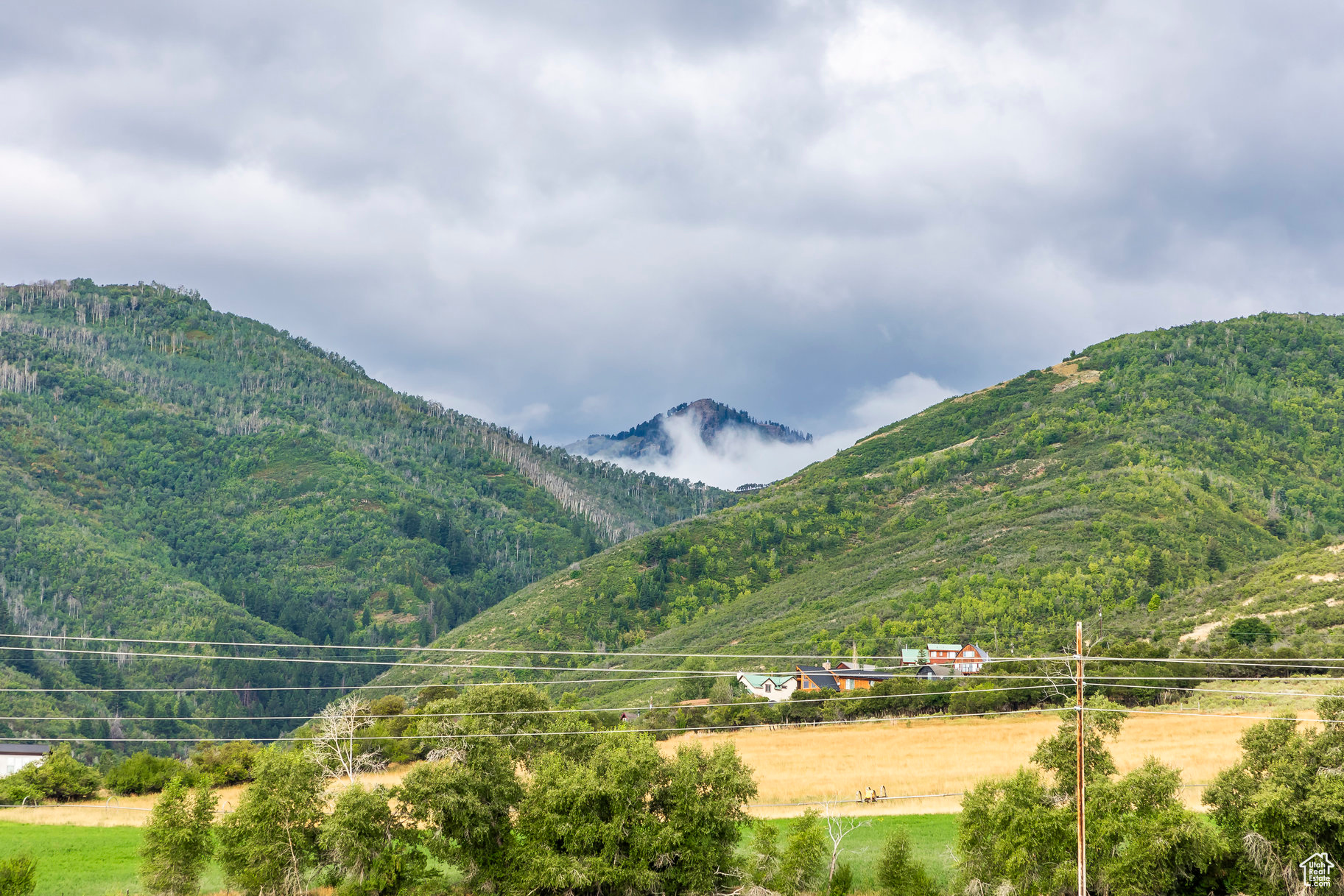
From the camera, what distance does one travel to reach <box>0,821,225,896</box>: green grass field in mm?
44219

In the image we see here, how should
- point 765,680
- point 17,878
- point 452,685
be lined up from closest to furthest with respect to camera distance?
point 17,878
point 452,685
point 765,680

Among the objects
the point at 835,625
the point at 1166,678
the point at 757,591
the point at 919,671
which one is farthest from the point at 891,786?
the point at 757,591

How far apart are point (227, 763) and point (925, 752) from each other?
44214mm

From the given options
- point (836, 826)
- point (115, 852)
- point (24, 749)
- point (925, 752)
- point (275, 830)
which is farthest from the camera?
point (24, 749)

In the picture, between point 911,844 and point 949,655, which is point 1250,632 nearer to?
point 949,655

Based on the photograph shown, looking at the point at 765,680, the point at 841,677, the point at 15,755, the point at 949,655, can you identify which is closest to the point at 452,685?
the point at 765,680

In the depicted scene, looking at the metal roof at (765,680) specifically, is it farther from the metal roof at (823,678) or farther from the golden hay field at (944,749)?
the golden hay field at (944,749)

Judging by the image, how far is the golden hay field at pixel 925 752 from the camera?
177 feet

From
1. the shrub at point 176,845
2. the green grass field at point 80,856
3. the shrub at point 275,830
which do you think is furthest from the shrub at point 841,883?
the green grass field at point 80,856

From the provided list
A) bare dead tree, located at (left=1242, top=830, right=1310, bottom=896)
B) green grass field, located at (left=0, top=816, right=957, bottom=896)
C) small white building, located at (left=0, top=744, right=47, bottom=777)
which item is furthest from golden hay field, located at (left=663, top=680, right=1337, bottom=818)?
small white building, located at (left=0, top=744, right=47, bottom=777)

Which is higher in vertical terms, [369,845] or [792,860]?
[369,845]

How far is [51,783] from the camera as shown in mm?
67750

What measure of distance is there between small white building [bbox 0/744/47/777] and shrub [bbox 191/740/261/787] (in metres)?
25.1

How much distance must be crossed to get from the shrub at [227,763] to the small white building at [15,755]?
25109 mm
